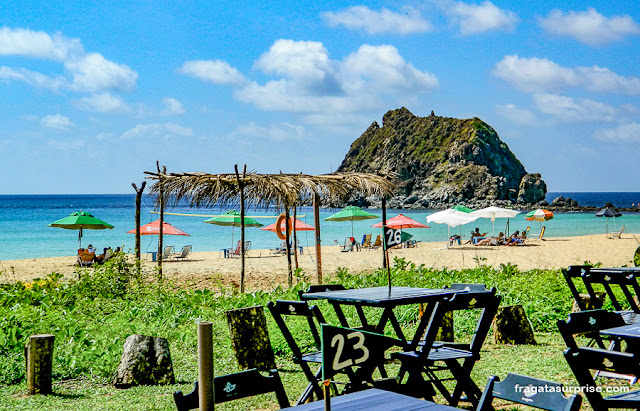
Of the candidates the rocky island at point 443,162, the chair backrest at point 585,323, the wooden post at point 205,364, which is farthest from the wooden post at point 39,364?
the rocky island at point 443,162

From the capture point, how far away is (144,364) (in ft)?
16.3

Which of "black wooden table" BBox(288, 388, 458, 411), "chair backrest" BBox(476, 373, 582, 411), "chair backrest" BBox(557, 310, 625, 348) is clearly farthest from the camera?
"chair backrest" BBox(557, 310, 625, 348)

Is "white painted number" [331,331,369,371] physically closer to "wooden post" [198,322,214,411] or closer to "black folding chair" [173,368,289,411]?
"black folding chair" [173,368,289,411]

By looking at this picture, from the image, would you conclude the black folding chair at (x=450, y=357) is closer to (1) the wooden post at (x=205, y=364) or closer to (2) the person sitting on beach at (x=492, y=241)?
(1) the wooden post at (x=205, y=364)

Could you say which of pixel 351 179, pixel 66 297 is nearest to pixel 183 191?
pixel 351 179

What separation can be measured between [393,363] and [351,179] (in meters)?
7.09

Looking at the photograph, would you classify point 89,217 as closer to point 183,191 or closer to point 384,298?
point 183,191

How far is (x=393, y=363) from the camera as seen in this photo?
18.8 ft

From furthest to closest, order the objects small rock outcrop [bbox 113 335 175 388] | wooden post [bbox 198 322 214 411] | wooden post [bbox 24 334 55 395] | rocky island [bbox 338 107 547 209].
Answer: rocky island [bbox 338 107 547 209] < small rock outcrop [bbox 113 335 175 388] < wooden post [bbox 24 334 55 395] < wooden post [bbox 198 322 214 411]

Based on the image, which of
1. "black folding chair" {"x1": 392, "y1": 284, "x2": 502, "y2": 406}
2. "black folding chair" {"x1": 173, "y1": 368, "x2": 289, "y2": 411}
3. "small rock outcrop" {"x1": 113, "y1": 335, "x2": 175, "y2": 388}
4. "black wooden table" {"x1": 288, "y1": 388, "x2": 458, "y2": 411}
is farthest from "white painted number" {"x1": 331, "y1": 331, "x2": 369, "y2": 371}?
"small rock outcrop" {"x1": 113, "y1": 335, "x2": 175, "y2": 388}

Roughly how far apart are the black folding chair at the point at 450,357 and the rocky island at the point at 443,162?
85.2 meters

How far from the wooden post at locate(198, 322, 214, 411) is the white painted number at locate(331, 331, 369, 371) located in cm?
65

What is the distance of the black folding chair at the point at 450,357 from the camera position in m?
3.76

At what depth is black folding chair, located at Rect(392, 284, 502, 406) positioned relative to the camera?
3758 millimetres
